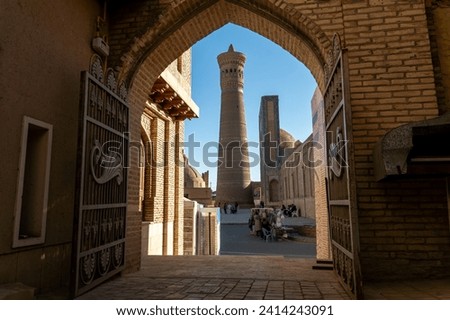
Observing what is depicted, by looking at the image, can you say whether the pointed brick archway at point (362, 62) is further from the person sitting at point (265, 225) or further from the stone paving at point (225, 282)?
the person sitting at point (265, 225)

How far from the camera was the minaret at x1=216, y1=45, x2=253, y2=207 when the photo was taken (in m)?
34.8

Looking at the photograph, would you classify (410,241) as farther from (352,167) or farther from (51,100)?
(51,100)

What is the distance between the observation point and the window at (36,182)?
3.23 metres

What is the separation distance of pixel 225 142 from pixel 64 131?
31170 millimetres

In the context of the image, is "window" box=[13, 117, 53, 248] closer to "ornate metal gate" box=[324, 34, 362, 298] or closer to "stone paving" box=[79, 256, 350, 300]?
"stone paving" box=[79, 256, 350, 300]

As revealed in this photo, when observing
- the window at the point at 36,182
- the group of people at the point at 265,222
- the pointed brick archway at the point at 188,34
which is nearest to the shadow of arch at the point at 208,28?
the pointed brick archway at the point at 188,34

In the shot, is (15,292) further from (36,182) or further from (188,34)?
(188,34)

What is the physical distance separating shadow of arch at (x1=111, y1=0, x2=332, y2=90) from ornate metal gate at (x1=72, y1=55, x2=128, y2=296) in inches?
22.3

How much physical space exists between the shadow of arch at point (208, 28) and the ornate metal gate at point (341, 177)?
0.56 meters

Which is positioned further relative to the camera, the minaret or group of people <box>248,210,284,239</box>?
the minaret

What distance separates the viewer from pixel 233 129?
34688 mm

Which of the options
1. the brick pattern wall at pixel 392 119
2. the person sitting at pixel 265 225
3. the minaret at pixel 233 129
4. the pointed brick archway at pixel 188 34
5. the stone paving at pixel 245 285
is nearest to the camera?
the stone paving at pixel 245 285

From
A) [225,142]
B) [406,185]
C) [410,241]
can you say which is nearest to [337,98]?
[406,185]

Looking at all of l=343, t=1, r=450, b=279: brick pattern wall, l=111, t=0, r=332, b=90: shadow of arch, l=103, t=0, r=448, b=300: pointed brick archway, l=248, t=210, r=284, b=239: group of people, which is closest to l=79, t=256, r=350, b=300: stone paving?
l=103, t=0, r=448, b=300: pointed brick archway
